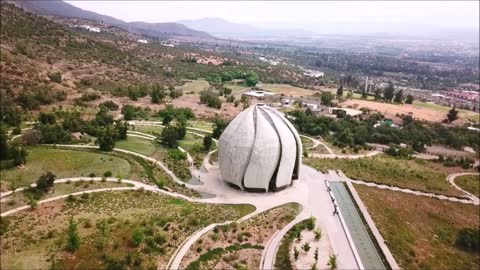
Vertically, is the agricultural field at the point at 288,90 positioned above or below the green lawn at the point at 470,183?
above

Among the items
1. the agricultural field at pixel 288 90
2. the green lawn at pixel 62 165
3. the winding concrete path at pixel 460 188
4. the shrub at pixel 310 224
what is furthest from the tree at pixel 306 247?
the agricultural field at pixel 288 90

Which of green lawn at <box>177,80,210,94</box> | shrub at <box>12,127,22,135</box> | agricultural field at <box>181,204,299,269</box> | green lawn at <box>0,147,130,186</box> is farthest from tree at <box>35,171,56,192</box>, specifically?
green lawn at <box>177,80,210,94</box>

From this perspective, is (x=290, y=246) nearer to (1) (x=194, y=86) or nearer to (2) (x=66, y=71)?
(2) (x=66, y=71)

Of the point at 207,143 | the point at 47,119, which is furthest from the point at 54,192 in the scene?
the point at 47,119

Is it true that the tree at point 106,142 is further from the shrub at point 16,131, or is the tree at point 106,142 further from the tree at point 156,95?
the tree at point 156,95

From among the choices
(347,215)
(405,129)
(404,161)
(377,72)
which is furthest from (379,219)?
(377,72)

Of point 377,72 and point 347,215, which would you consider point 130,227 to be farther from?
point 377,72
